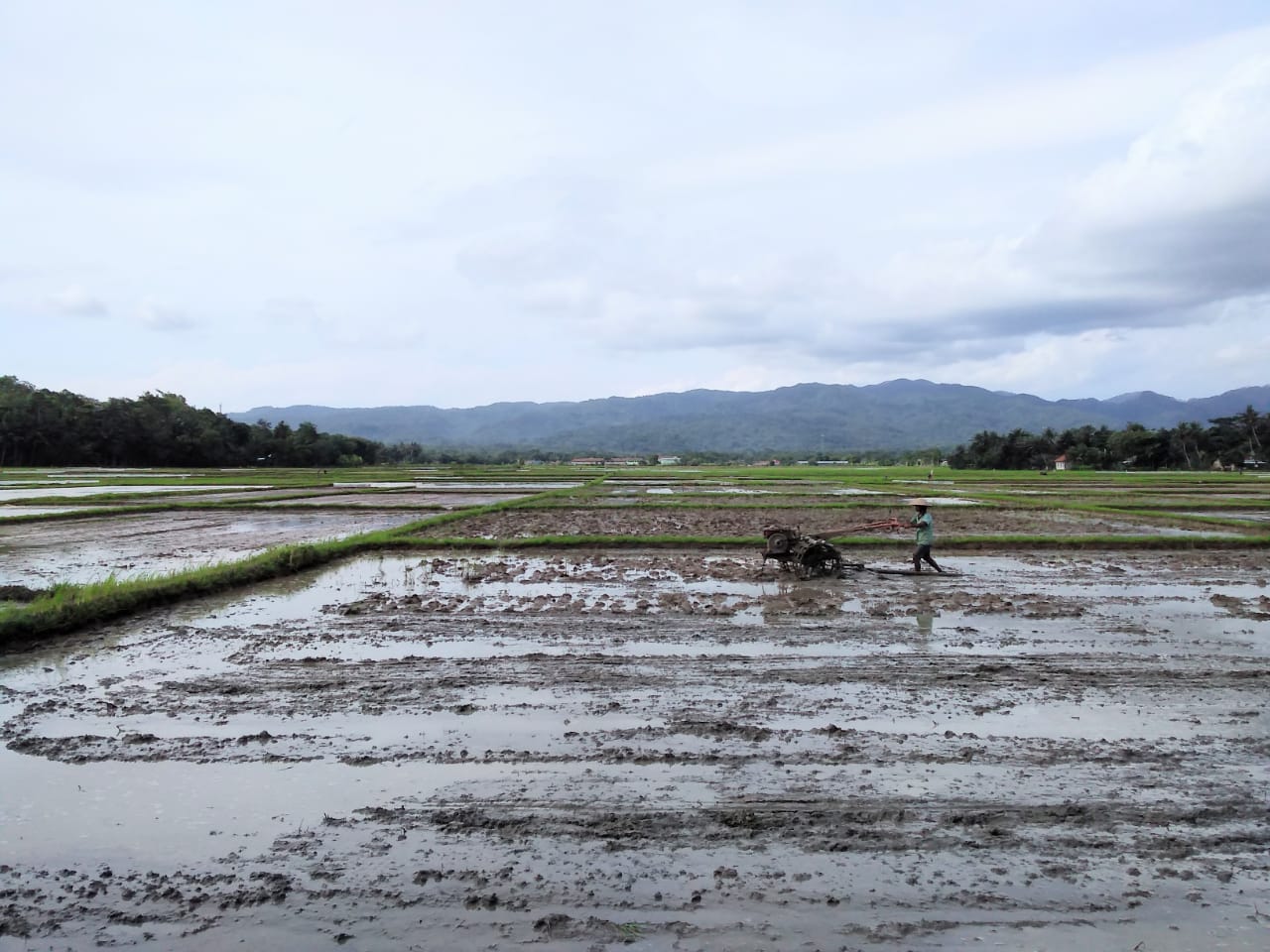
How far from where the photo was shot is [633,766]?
5.06 metres

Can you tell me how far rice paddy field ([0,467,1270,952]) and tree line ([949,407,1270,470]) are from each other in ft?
234

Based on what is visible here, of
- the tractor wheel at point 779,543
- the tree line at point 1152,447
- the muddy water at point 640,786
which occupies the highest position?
the tree line at point 1152,447

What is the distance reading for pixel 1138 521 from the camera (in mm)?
21641

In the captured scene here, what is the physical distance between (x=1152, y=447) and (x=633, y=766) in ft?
270

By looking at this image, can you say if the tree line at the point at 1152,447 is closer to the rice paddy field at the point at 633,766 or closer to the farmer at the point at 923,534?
the farmer at the point at 923,534

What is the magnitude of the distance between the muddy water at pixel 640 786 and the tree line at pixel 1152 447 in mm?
74454

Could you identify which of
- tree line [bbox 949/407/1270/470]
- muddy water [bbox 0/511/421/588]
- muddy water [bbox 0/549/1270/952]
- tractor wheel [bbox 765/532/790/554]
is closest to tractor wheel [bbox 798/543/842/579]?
tractor wheel [bbox 765/532/790/554]

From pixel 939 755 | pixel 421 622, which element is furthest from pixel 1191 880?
pixel 421 622

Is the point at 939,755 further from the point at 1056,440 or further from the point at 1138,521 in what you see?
the point at 1056,440

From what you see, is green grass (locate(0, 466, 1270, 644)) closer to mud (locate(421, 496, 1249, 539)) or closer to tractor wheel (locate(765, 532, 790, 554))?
mud (locate(421, 496, 1249, 539))

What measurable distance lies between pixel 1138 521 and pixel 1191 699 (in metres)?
18.0

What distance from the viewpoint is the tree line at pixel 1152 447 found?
69750mm

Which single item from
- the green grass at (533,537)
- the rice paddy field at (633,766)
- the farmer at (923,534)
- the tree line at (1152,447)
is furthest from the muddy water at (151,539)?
the tree line at (1152,447)

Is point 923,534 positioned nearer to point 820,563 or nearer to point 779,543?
point 820,563
